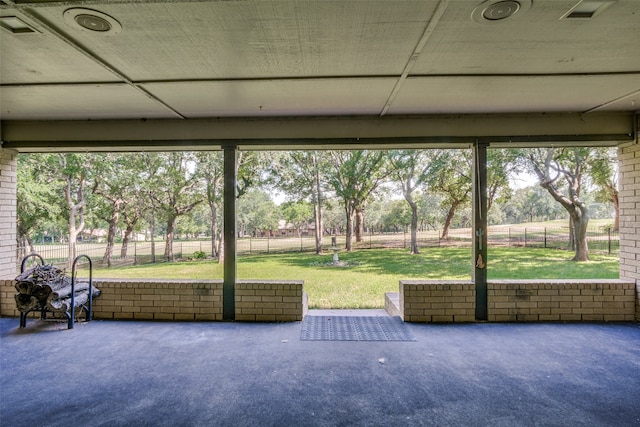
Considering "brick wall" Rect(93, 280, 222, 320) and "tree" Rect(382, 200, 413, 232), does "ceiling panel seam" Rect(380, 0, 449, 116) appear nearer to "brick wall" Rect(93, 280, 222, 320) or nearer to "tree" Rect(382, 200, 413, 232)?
"brick wall" Rect(93, 280, 222, 320)

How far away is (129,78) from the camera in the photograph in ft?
8.81

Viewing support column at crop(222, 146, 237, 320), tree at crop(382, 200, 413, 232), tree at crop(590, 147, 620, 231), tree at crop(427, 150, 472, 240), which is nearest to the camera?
support column at crop(222, 146, 237, 320)

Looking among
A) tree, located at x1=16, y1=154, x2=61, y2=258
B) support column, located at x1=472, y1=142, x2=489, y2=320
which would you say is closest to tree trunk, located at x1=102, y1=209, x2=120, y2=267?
tree, located at x1=16, y1=154, x2=61, y2=258

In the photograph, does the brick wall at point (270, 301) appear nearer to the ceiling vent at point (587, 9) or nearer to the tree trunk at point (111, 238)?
the ceiling vent at point (587, 9)

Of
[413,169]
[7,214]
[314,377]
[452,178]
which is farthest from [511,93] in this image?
[452,178]

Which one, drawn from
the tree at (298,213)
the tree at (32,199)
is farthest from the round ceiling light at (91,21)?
the tree at (298,213)

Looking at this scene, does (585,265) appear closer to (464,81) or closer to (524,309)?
(524,309)

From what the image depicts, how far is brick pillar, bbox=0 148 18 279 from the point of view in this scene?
3.96 meters

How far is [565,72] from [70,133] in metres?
5.31

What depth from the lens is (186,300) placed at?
385cm

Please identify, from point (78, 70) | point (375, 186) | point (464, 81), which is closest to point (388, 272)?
point (375, 186)

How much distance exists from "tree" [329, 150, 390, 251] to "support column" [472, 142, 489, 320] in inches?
298

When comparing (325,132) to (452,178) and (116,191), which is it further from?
(116,191)

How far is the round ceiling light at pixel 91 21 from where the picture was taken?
5.87 feet
